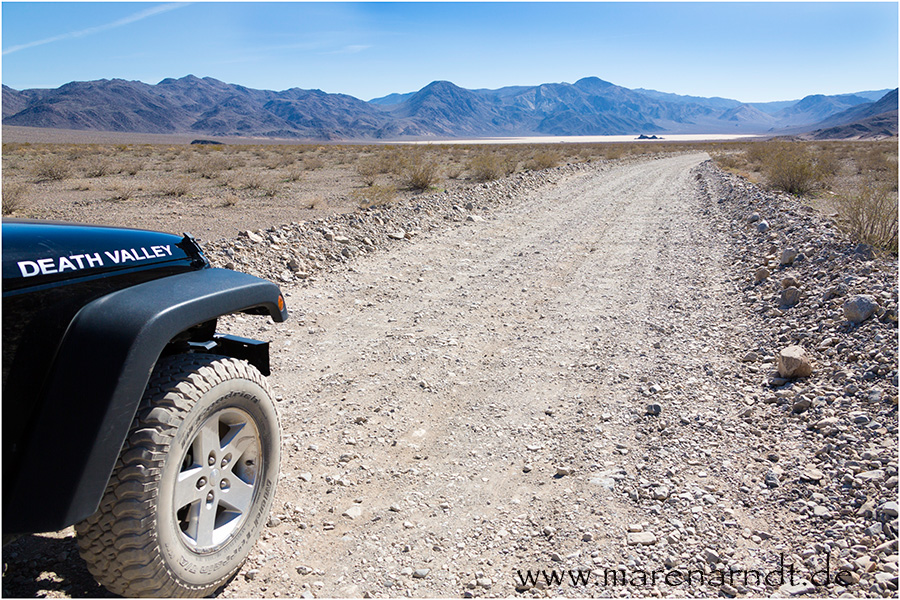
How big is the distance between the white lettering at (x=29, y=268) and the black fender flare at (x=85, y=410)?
19 centimetres

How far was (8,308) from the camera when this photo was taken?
1.90 m

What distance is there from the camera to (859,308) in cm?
540

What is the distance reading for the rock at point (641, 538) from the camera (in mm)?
2971

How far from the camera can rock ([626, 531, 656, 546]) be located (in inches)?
117

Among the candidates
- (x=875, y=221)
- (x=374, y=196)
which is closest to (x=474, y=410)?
(x=875, y=221)

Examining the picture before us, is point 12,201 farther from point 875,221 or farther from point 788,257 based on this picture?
point 875,221

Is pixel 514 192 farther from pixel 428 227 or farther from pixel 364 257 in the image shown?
pixel 364 257

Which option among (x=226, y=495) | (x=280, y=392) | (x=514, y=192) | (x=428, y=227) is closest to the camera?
(x=226, y=495)

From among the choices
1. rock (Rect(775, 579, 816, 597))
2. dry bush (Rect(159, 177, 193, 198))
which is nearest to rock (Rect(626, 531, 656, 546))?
rock (Rect(775, 579, 816, 597))

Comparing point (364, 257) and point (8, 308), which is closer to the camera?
point (8, 308)

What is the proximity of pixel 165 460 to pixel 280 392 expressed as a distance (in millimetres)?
2548

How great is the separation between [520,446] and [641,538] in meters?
1.12

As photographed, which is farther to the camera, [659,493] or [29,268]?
[659,493]

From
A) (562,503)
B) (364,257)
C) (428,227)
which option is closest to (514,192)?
(428,227)
